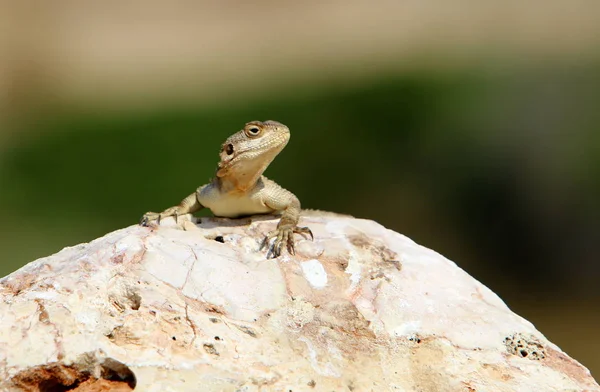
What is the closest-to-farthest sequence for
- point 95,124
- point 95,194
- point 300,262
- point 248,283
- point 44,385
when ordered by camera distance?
point 44,385 < point 248,283 < point 300,262 < point 95,194 < point 95,124

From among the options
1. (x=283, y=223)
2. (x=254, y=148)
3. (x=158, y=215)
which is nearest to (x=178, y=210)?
(x=158, y=215)

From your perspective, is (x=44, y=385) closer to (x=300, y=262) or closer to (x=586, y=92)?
(x=300, y=262)

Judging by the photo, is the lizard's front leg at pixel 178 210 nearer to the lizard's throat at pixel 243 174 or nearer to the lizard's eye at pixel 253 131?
the lizard's throat at pixel 243 174

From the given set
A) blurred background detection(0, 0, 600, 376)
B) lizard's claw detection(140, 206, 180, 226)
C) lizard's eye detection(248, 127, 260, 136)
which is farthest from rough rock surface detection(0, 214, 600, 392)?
blurred background detection(0, 0, 600, 376)

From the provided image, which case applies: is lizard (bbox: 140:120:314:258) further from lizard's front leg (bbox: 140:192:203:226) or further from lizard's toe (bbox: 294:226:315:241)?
lizard's toe (bbox: 294:226:315:241)

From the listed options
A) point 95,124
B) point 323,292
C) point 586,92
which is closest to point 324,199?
point 586,92

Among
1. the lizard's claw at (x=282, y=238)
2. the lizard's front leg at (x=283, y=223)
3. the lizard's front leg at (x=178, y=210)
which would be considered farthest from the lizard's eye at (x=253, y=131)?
the lizard's claw at (x=282, y=238)

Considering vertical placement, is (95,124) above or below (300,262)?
above
